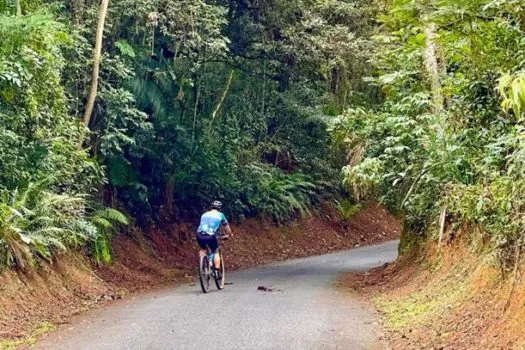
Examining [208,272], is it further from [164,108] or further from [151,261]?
[164,108]

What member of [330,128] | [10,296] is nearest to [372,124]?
[330,128]

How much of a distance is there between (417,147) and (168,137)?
8.05 m

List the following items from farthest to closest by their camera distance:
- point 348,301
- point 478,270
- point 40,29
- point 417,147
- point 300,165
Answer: point 300,165 < point 417,147 < point 348,301 < point 40,29 < point 478,270

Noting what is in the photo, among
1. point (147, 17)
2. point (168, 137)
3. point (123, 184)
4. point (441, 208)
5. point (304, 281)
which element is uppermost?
point (147, 17)

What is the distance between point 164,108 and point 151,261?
4.24m

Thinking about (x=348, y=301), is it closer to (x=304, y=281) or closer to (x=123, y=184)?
(x=304, y=281)

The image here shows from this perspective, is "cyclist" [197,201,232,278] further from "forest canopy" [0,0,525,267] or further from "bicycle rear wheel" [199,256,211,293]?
"forest canopy" [0,0,525,267]

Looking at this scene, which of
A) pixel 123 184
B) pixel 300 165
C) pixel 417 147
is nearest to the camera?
pixel 417 147

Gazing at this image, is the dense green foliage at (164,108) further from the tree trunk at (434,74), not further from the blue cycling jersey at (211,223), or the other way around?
the tree trunk at (434,74)

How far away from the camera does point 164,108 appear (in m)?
18.8

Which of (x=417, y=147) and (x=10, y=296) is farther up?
(x=417, y=147)

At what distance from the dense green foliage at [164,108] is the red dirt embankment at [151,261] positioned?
50cm

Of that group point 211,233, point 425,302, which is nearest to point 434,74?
point 425,302

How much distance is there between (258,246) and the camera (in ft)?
77.6
